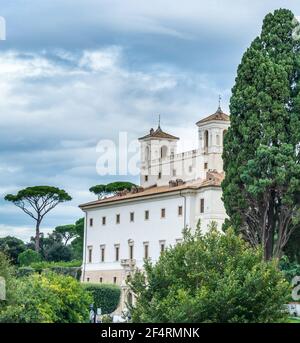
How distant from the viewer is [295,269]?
1886 inches

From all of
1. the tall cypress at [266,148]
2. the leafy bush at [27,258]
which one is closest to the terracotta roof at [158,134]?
the leafy bush at [27,258]

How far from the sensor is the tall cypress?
1775 inches

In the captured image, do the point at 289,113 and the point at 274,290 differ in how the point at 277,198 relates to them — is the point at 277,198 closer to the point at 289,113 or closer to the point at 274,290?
the point at 289,113

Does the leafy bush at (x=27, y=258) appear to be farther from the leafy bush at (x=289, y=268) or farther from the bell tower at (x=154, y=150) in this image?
the leafy bush at (x=289, y=268)

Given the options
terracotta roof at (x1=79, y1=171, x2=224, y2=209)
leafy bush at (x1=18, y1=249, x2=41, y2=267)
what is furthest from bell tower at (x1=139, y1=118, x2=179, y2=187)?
leafy bush at (x1=18, y1=249, x2=41, y2=267)

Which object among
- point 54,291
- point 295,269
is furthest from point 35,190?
point 54,291

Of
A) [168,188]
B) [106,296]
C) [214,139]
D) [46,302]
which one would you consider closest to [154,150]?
[214,139]

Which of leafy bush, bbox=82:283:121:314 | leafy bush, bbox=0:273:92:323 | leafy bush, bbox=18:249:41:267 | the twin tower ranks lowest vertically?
leafy bush, bbox=0:273:92:323

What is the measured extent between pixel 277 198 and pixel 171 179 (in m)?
24.1

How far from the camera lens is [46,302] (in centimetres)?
3039

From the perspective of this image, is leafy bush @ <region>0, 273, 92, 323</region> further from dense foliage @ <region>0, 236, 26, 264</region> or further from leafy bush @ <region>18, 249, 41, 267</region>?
dense foliage @ <region>0, 236, 26, 264</region>

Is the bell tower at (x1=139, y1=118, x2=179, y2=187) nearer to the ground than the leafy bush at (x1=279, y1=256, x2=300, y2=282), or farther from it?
farther from it

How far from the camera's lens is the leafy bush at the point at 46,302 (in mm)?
27766

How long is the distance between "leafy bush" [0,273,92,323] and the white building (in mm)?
24742
